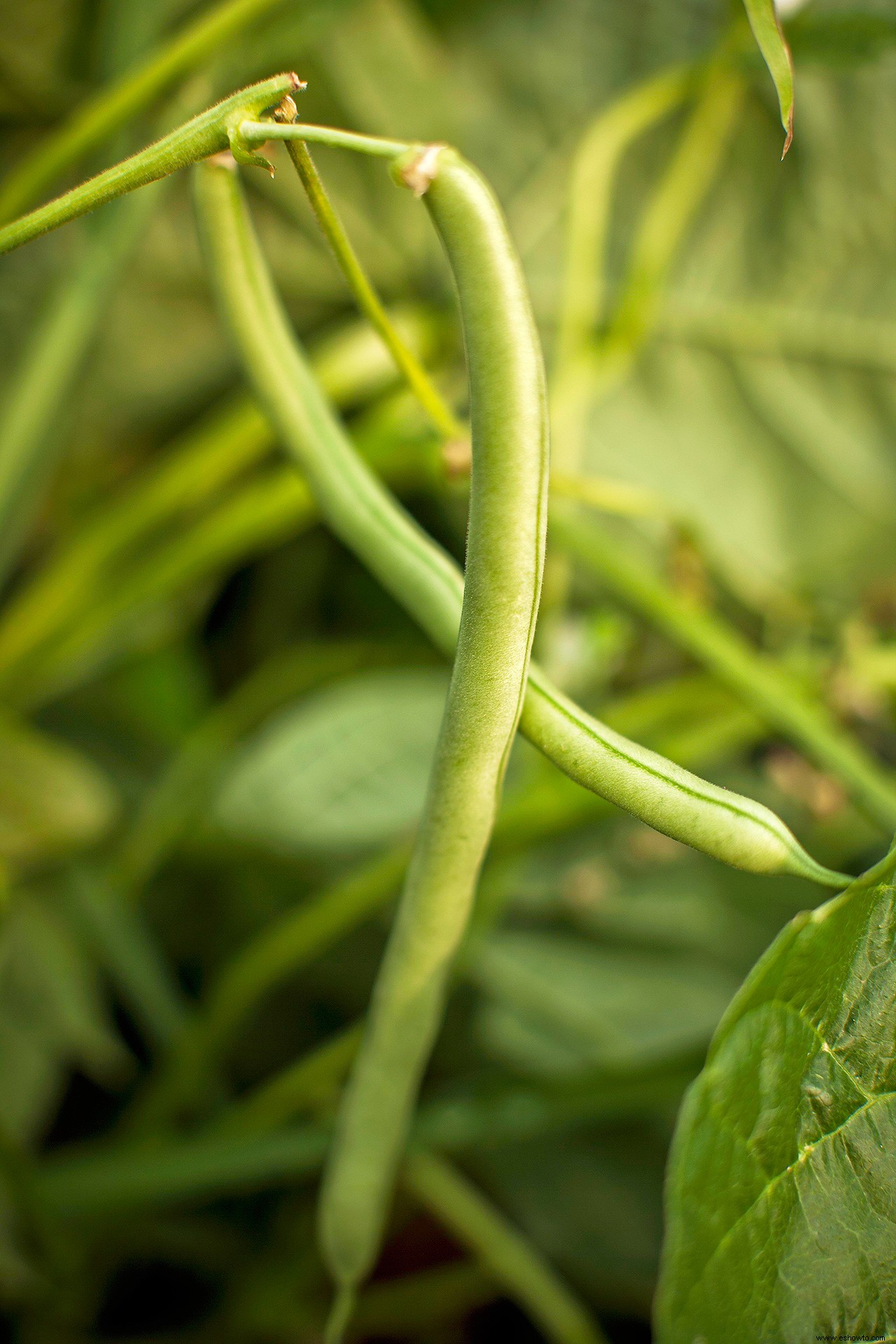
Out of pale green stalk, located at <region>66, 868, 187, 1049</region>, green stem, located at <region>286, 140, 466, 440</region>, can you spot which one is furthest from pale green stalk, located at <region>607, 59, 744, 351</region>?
pale green stalk, located at <region>66, 868, 187, 1049</region>

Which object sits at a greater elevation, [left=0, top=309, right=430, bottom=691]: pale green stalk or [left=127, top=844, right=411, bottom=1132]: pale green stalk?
[left=0, top=309, right=430, bottom=691]: pale green stalk

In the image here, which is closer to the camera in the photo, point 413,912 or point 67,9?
point 413,912

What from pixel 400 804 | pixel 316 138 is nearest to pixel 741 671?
pixel 400 804

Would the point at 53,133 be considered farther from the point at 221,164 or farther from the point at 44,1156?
the point at 44,1156

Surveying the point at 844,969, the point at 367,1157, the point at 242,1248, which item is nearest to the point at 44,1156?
the point at 242,1248

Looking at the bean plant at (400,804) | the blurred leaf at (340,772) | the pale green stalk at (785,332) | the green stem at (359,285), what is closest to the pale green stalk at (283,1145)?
the bean plant at (400,804)

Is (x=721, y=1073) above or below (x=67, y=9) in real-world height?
below

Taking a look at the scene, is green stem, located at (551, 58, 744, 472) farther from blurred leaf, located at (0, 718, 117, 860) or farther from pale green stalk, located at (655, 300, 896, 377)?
blurred leaf, located at (0, 718, 117, 860)
